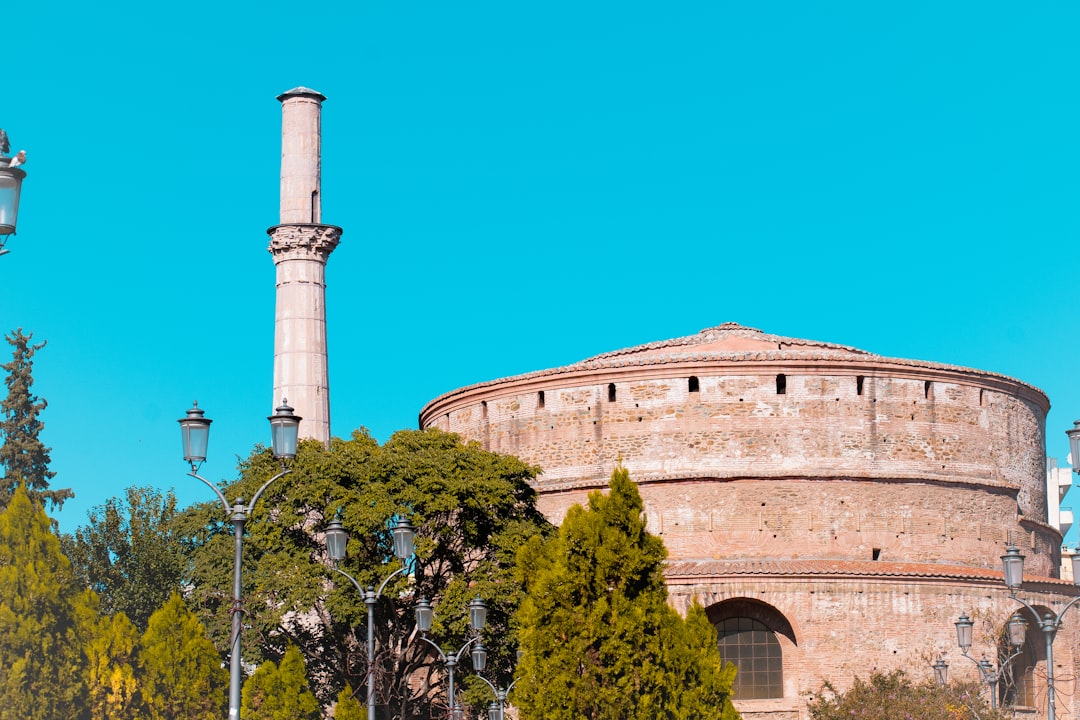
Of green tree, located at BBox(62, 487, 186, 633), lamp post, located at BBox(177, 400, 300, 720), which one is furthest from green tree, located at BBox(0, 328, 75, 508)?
lamp post, located at BBox(177, 400, 300, 720)

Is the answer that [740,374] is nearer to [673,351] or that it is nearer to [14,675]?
[673,351]

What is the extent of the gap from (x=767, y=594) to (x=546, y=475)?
6.26 m

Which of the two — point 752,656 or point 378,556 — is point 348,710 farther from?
point 752,656

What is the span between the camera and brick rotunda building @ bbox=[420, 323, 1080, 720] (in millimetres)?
40562

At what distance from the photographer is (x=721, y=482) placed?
139 ft

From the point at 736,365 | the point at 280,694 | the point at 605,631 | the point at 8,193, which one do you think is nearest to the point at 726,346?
the point at 736,365

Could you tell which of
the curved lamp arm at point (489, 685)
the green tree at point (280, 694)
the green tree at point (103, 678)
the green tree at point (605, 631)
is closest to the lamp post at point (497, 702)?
the curved lamp arm at point (489, 685)

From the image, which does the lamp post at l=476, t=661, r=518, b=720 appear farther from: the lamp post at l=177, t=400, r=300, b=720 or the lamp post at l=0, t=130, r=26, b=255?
the lamp post at l=0, t=130, r=26, b=255

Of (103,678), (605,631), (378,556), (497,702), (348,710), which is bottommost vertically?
(348,710)

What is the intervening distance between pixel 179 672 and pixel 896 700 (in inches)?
565

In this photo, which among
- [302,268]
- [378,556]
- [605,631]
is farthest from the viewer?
[302,268]

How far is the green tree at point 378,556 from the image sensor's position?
34531 mm

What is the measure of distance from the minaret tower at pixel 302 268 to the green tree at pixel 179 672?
1009 cm

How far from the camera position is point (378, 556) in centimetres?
3531
